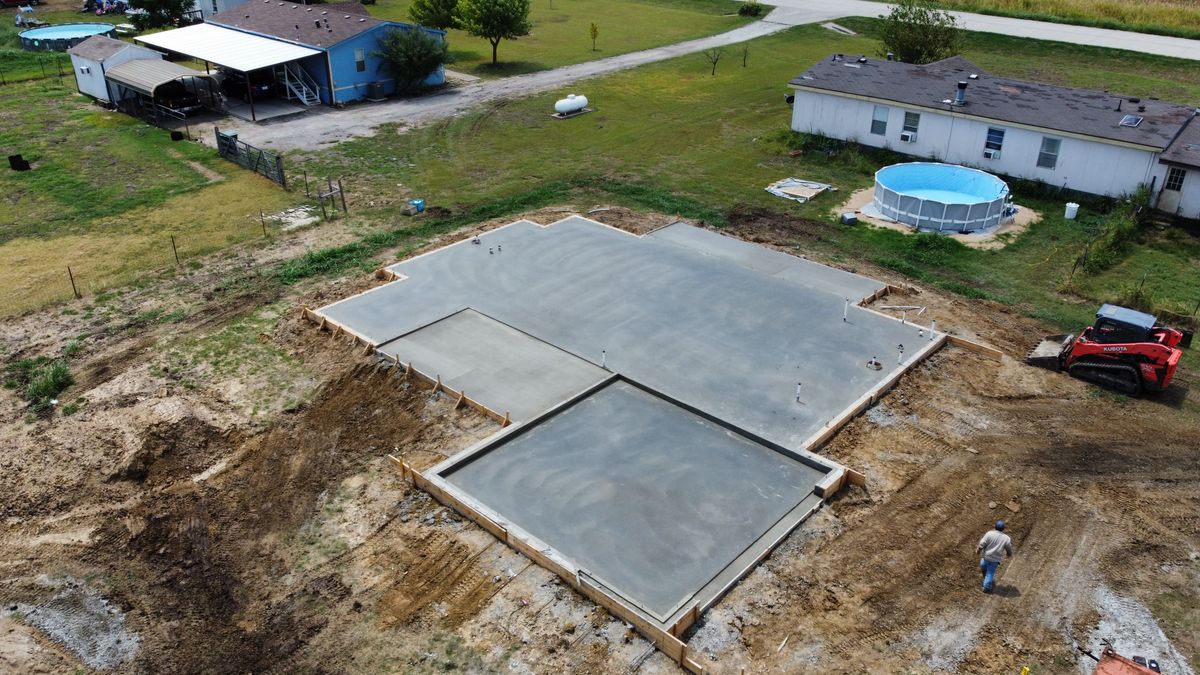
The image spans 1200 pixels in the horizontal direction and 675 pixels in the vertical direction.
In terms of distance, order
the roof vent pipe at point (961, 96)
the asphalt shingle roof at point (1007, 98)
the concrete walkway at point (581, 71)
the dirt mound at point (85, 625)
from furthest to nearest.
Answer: the concrete walkway at point (581, 71), the roof vent pipe at point (961, 96), the asphalt shingle roof at point (1007, 98), the dirt mound at point (85, 625)

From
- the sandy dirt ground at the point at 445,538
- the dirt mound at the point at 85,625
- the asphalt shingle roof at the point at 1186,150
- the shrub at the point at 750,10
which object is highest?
the shrub at the point at 750,10

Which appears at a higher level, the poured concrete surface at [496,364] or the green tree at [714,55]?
the green tree at [714,55]

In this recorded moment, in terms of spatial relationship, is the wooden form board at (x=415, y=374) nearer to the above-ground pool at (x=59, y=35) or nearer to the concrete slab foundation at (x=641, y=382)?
the concrete slab foundation at (x=641, y=382)

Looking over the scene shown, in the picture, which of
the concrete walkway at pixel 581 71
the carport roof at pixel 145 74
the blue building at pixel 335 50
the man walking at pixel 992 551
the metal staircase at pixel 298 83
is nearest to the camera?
the man walking at pixel 992 551

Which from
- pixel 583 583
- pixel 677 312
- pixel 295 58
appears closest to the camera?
pixel 583 583

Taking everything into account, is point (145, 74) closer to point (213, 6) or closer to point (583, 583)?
point (213, 6)

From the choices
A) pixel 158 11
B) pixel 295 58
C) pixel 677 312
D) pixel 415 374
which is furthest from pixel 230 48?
pixel 677 312

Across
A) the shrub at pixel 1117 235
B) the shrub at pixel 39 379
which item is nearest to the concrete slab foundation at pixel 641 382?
the shrub at pixel 39 379

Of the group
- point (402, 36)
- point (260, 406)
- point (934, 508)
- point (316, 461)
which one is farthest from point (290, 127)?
point (934, 508)
